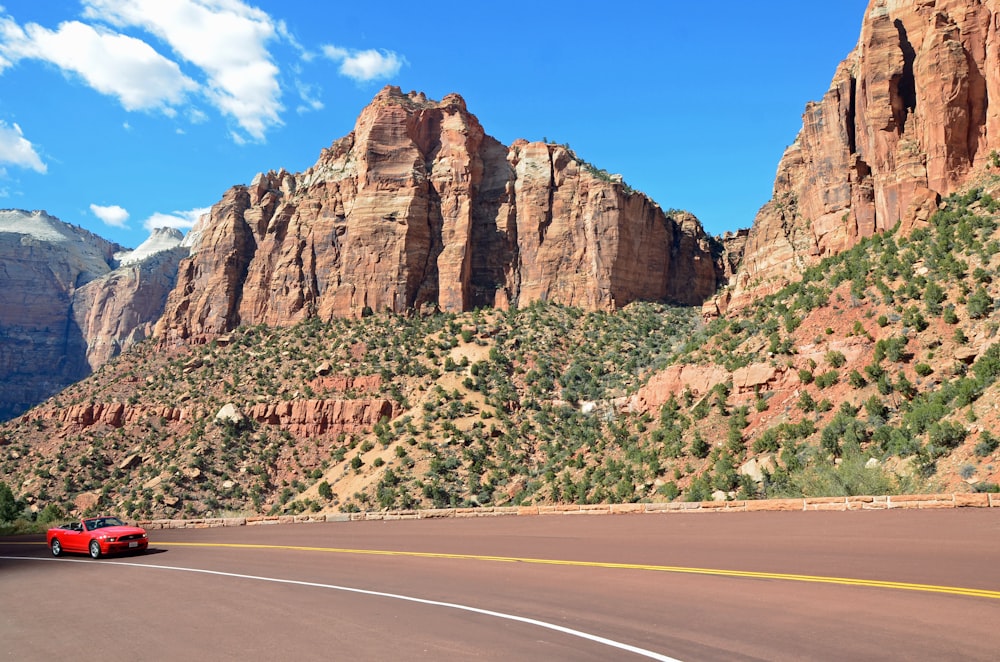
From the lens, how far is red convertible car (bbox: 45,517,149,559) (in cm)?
2036

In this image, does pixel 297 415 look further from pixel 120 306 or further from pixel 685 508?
pixel 120 306

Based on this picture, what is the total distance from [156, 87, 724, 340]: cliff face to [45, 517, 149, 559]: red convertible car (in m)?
52.9

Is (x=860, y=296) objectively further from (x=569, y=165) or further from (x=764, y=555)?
(x=569, y=165)

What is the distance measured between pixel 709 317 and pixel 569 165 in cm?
2778

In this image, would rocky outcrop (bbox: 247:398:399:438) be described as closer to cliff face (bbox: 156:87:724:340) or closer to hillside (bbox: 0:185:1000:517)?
hillside (bbox: 0:185:1000:517)

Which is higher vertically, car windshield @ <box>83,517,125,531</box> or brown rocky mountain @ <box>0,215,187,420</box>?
brown rocky mountain @ <box>0,215,187,420</box>

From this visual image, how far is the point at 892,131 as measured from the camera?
155 ft

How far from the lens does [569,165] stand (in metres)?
77.4

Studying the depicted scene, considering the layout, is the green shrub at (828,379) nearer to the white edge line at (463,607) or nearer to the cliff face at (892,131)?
the cliff face at (892,131)

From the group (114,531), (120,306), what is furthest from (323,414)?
(120,306)

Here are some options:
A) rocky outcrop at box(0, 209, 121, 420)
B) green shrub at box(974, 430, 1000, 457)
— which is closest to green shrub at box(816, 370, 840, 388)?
green shrub at box(974, 430, 1000, 457)

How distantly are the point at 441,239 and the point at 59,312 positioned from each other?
357 feet

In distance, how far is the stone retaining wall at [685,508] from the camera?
18516mm

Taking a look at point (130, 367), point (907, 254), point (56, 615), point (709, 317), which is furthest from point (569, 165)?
point (56, 615)
